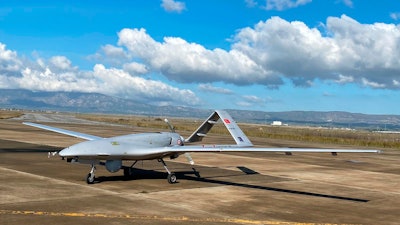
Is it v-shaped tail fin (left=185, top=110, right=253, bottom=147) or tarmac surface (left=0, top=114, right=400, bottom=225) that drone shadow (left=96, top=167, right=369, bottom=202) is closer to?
tarmac surface (left=0, top=114, right=400, bottom=225)

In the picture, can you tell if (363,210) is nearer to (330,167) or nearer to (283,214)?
(283,214)

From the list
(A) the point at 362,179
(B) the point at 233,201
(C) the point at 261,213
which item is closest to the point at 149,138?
(B) the point at 233,201

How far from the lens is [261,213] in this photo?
49.9 feet

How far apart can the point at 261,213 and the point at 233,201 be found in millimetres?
2094

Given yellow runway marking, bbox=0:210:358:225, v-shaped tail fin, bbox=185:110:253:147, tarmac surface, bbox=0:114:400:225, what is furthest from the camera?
v-shaped tail fin, bbox=185:110:253:147

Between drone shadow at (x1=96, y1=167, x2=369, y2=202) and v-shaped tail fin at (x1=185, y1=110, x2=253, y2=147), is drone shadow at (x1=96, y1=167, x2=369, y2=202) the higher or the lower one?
the lower one

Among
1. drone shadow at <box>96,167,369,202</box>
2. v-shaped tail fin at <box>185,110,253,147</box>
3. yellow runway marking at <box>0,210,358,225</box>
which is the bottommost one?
yellow runway marking at <box>0,210,358,225</box>

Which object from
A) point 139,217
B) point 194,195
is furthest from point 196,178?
point 139,217

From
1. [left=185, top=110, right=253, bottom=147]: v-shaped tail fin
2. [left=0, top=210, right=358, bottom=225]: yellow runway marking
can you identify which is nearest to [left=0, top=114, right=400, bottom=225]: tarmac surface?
[left=0, top=210, right=358, bottom=225]: yellow runway marking

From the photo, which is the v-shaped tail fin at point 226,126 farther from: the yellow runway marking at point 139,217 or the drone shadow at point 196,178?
the yellow runway marking at point 139,217

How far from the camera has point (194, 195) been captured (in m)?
18.1

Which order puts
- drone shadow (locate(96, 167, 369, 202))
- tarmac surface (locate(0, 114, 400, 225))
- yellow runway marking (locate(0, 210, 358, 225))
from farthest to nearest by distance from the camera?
drone shadow (locate(96, 167, 369, 202)), tarmac surface (locate(0, 114, 400, 225)), yellow runway marking (locate(0, 210, 358, 225))

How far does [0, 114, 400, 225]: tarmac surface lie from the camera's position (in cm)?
1407

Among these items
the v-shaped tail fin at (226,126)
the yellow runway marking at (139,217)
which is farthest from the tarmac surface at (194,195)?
the v-shaped tail fin at (226,126)
